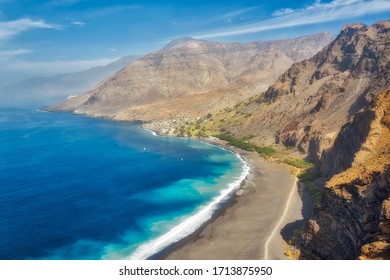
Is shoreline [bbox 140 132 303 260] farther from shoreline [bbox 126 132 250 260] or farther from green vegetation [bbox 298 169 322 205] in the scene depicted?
green vegetation [bbox 298 169 322 205]

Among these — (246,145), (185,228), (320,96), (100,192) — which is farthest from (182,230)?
(320,96)

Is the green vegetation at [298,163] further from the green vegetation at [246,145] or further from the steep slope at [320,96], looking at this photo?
the green vegetation at [246,145]

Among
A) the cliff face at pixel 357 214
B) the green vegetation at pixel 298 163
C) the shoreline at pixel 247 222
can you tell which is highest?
the cliff face at pixel 357 214

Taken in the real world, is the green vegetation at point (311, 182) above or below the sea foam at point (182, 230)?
below

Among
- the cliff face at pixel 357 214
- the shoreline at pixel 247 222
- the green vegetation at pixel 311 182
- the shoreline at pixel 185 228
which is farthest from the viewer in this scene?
the green vegetation at pixel 311 182

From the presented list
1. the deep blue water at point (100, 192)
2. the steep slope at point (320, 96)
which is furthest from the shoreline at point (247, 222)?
the steep slope at point (320, 96)
